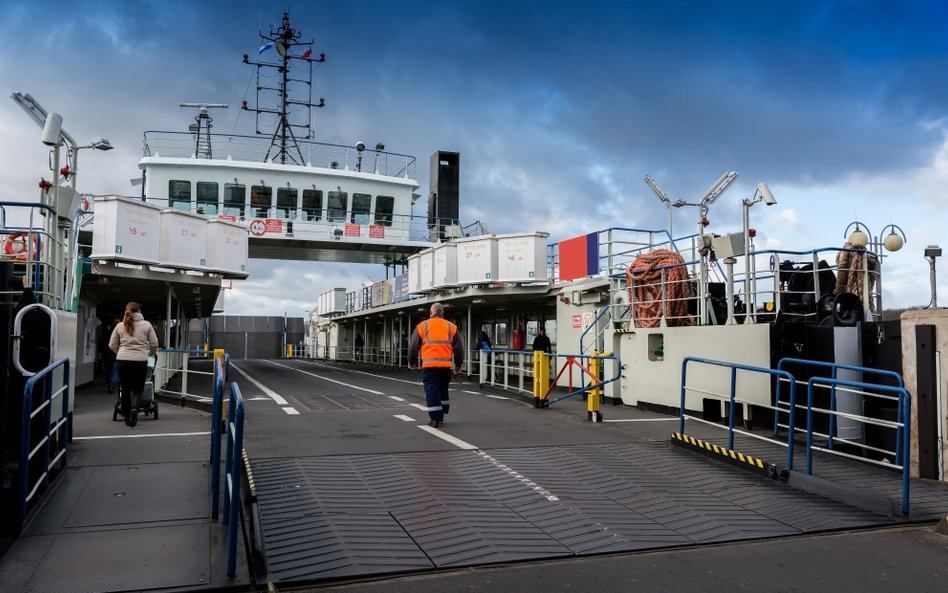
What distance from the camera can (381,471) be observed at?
22.8 ft

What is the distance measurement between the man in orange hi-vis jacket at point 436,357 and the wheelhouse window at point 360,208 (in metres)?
20.6

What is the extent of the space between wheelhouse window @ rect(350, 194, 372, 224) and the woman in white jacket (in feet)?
67.4

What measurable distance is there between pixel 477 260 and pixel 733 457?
1372 centimetres

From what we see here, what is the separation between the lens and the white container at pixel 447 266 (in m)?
21.4

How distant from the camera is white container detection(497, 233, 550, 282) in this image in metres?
19.8

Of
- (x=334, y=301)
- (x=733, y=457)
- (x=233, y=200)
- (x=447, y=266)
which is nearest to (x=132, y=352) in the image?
(x=733, y=457)

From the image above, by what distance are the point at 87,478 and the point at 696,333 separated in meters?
8.66

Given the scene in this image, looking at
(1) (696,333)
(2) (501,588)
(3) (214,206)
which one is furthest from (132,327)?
(3) (214,206)

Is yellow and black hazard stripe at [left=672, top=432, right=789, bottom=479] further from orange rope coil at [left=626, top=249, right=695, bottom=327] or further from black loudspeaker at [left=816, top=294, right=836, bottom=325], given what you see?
orange rope coil at [left=626, top=249, right=695, bottom=327]

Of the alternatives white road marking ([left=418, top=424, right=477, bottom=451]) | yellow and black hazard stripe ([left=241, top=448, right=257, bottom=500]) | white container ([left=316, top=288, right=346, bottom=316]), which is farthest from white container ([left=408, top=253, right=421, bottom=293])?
white container ([left=316, top=288, right=346, bottom=316])

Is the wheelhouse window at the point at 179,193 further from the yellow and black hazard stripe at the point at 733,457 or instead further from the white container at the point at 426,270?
the yellow and black hazard stripe at the point at 733,457

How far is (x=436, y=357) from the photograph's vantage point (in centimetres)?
1021

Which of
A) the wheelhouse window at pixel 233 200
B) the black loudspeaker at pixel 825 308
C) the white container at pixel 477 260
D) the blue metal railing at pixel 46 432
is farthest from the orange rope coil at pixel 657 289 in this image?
the wheelhouse window at pixel 233 200

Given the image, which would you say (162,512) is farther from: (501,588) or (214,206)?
(214,206)
